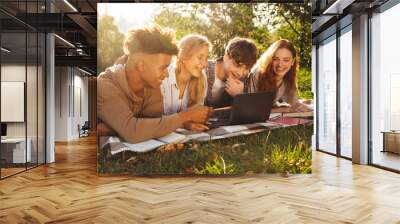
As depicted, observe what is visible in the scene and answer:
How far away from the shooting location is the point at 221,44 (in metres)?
6.78

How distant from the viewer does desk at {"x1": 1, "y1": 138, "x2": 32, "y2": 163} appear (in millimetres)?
6726

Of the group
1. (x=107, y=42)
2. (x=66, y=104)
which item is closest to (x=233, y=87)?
(x=107, y=42)

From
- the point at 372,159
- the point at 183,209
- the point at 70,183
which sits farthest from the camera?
the point at 372,159

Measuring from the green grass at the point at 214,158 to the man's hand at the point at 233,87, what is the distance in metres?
0.75

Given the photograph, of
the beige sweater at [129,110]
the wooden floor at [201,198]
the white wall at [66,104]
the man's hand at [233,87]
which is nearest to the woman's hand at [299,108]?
the man's hand at [233,87]

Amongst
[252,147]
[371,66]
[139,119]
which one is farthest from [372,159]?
[139,119]

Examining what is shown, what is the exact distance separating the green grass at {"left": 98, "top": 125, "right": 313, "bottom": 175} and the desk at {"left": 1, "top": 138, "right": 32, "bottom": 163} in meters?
1.59

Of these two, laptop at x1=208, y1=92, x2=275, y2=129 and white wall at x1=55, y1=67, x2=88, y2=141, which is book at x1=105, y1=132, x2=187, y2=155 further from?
white wall at x1=55, y1=67, x2=88, y2=141

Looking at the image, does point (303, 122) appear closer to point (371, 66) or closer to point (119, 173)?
point (371, 66)

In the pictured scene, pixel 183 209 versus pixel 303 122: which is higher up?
pixel 303 122

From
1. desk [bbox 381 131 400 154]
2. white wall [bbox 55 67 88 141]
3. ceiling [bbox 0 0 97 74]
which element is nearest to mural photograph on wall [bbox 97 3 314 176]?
ceiling [bbox 0 0 97 74]

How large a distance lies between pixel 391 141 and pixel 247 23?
3.49 metres

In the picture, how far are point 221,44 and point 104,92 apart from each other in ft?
6.93

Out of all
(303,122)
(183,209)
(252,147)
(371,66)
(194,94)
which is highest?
(371,66)
